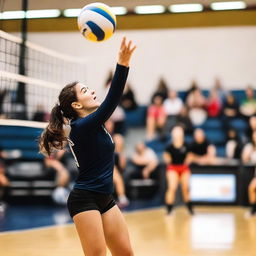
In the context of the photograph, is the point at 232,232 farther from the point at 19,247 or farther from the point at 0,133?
the point at 0,133

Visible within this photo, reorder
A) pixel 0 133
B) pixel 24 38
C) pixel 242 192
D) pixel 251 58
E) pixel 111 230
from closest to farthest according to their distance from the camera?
1. pixel 111 230
2. pixel 24 38
3. pixel 242 192
4. pixel 0 133
5. pixel 251 58

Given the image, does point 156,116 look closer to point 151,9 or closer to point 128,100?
point 128,100

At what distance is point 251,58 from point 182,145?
5722mm

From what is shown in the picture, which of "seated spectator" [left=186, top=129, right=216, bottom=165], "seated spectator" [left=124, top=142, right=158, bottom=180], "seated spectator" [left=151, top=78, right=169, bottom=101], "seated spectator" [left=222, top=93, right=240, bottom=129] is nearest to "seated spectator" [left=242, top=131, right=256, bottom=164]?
"seated spectator" [left=186, top=129, right=216, bottom=165]

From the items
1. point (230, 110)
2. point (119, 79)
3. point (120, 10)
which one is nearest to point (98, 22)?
point (119, 79)

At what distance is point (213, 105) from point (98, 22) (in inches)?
411

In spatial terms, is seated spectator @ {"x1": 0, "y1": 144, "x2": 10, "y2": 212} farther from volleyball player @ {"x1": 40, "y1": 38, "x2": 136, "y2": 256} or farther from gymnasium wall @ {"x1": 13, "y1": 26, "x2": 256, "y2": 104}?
volleyball player @ {"x1": 40, "y1": 38, "x2": 136, "y2": 256}

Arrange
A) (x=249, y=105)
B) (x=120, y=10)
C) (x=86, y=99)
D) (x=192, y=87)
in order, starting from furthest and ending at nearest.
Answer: (x=192, y=87) < (x=249, y=105) < (x=120, y=10) < (x=86, y=99)

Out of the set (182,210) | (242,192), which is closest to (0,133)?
(182,210)

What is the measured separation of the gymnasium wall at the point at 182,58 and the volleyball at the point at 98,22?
11113 mm

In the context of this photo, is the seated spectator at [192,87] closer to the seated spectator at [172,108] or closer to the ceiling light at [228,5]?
the seated spectator at [172,108]

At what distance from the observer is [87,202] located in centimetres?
363

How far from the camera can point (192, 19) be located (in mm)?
10648

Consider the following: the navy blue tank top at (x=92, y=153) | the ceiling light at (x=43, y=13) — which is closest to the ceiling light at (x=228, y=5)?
the ceiling light at (x=43, y=13)
